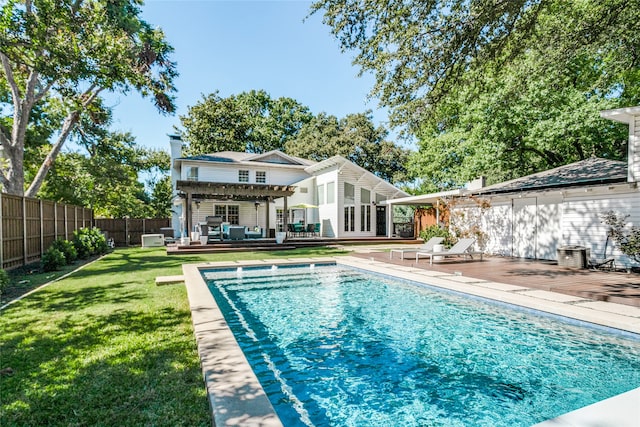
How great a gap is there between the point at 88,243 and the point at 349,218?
571 inches

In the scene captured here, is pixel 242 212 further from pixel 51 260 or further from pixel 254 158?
pixel 51 260

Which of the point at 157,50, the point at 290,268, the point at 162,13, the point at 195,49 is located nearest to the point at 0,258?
the point at 290,268

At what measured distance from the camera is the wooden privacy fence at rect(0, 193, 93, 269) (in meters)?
8.88

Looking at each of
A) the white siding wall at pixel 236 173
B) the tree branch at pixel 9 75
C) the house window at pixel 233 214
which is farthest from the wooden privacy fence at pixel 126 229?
the tree branch at pixel 9 75

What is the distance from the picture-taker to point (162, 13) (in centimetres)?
1418

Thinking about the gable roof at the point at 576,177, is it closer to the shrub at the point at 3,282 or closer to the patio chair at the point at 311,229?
the patio chair at the point at 311,229

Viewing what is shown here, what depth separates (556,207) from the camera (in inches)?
472

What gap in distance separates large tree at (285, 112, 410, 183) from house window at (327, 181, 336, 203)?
12861mm

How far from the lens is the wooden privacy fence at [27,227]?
29.1 feet

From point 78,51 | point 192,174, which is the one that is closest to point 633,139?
point 78,51

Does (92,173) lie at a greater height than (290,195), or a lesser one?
greater

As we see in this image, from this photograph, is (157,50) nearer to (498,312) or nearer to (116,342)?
(116,342)

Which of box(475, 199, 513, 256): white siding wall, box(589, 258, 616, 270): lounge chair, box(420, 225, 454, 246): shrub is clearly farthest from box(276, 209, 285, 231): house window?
box(589, 258, 616, 270): lounge chair

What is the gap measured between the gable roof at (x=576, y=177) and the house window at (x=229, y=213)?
1555 cm
